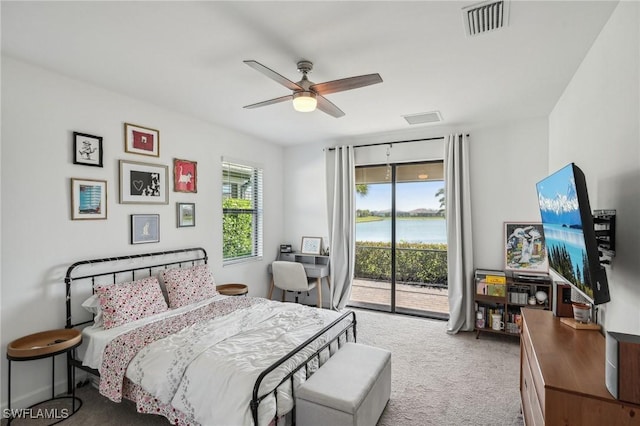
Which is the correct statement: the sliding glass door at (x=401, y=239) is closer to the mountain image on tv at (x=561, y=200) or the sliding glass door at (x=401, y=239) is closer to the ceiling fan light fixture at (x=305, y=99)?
the mountain image on tv at (x=561, y=200)

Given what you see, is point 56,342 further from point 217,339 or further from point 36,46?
Result: point 36,46

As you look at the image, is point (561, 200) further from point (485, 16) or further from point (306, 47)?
point (306, 47)

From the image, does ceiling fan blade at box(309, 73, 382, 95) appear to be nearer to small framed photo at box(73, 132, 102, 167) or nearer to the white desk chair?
small framed photo at box(73, 132, 102, 167)

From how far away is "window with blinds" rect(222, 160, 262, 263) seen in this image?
176 inches

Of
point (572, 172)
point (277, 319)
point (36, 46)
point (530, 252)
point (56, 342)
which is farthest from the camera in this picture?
point (530, 252)

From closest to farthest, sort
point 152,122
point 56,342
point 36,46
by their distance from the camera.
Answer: point 36,46 < point 56,342 < point 152,122

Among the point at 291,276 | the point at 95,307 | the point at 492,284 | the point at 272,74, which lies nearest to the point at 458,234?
the point at 492,284

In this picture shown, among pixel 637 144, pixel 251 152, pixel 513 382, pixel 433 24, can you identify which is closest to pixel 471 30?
pixel 433 24

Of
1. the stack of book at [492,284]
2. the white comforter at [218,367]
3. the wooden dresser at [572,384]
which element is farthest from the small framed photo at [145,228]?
the stack of book at [492,284]

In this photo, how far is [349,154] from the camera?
16.2 feet

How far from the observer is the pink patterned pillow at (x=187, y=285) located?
10.6ft

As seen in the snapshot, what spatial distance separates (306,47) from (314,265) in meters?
3.50

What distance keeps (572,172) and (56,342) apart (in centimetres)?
358

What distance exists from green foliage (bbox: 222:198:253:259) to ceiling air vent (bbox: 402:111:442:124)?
2.58m
